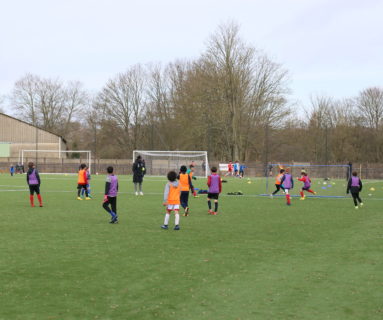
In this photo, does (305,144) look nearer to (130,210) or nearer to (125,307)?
(130,210)

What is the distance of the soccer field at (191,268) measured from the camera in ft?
18.9

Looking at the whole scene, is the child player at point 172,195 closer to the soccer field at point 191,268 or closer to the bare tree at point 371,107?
the soccer field at point 191,268

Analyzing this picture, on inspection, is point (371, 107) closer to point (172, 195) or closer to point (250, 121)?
point (250, 121)

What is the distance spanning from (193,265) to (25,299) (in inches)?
112

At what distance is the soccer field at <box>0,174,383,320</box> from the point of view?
18.9 ft

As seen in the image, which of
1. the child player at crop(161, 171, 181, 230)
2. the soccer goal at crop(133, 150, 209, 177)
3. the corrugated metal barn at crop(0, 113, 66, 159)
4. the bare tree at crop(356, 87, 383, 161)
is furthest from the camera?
the corrugated metal barn at crop(0, 113, 66, 159)

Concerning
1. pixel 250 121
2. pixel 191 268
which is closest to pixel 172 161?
pixel 250 121

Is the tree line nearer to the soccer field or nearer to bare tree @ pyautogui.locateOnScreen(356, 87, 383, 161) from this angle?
bare tree @ pyautogui.locateOnScreen(356, 87, 383, 161)

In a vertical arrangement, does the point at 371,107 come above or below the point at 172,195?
above

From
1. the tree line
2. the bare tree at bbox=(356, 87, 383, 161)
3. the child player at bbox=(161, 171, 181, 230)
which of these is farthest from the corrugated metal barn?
the child player at bbox=(161, 171, 181, 230)

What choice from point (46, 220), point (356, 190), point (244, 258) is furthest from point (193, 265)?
point (356, 190)

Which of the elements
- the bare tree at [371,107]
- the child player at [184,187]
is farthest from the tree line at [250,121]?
the child player at [184,187]

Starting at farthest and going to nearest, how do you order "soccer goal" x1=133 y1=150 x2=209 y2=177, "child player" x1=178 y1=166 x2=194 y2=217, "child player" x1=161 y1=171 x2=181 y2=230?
"soccer goal" x1=133 y1=150 x2=209 y2=177, "child player" x1=178 y1=166 x2=194 y2=217, "child player" x1=161 y1=171 x2=181 y2=230

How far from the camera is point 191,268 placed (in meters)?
7.80
